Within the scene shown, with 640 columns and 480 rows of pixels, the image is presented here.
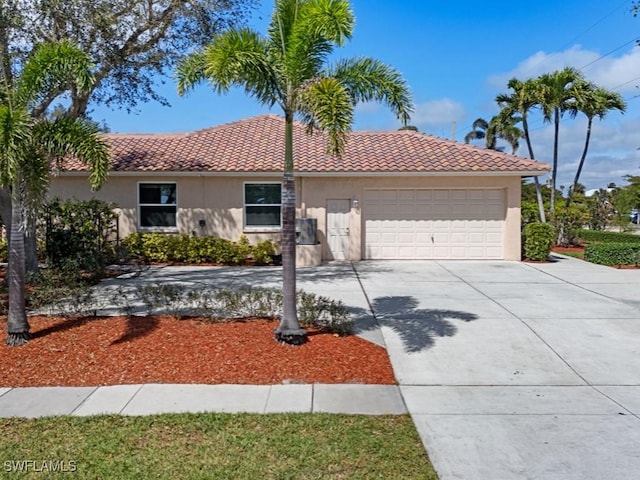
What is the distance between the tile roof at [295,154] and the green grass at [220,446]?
1164 centimetres

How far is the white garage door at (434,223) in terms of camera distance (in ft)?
55.3

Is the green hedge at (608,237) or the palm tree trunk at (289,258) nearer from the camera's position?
the palm tree trunk at (289,258)

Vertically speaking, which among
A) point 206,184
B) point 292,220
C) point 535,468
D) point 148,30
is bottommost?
point 535,468

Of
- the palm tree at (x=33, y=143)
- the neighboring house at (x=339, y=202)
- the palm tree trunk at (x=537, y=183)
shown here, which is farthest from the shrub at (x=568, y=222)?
the palm tree at (x=33, y=143)

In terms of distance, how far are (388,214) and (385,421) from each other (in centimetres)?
1270

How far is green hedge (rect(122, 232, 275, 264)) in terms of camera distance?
16.2m

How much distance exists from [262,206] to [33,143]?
1089 cm

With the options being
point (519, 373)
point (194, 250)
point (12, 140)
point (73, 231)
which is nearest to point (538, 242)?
point (194, 250)

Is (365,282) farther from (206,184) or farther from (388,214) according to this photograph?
(206,184)

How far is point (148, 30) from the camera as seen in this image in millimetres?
12148

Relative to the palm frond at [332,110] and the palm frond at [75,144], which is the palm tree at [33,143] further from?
the palm frond at [332,110]

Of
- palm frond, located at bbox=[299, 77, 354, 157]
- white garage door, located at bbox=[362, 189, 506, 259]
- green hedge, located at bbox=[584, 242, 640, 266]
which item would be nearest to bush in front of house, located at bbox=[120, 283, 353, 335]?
palm frond, located at bbox=[299, 77, 354, 157]

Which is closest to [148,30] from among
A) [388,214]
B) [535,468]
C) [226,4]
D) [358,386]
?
[226,4]

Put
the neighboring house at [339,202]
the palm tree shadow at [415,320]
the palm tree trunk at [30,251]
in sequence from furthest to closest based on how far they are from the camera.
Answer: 1. the neighboring house at [339,202]
2. the palm tree trunk at [30,251]
3. the palm tree shadow at [415,320]
